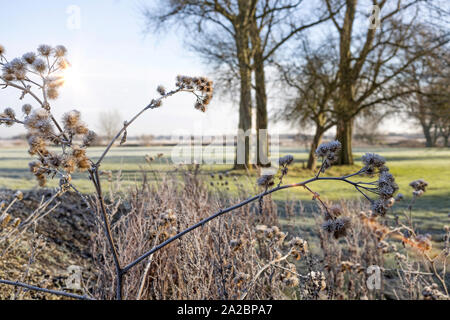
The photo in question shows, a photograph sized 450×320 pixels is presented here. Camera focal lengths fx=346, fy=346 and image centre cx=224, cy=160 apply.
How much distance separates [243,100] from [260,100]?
626mm

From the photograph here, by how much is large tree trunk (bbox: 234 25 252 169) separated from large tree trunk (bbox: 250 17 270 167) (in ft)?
1.02

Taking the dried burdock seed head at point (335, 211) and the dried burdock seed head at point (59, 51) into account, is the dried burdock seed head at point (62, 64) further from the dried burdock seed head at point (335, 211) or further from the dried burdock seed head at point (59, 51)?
the dried burdock seed head at point (335, 211)

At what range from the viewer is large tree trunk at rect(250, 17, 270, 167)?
35.0 feet

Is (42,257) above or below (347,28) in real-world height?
below

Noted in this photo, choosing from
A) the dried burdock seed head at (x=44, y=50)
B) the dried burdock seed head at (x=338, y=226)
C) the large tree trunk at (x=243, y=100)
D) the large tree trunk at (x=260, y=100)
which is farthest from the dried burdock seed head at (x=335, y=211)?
the large tree trunk at (x=260, y=100)

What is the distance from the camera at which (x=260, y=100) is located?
1129 cm

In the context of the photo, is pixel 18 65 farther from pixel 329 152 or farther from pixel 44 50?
pixel 329 152

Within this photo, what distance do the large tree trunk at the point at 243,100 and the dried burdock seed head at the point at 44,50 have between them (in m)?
8.44

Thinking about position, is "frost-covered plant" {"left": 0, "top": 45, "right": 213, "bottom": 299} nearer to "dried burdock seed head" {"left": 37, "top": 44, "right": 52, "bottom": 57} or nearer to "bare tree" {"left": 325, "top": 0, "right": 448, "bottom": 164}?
"dried burdock seed head" {"left": 37, "top": 44, "right": 52, "bottom": 57}

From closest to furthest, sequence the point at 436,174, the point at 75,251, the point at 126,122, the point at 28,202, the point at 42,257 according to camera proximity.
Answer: the point at 126,122, the point at 42,257, the point at 75,251, the point at 28,202, the point at 436,174
